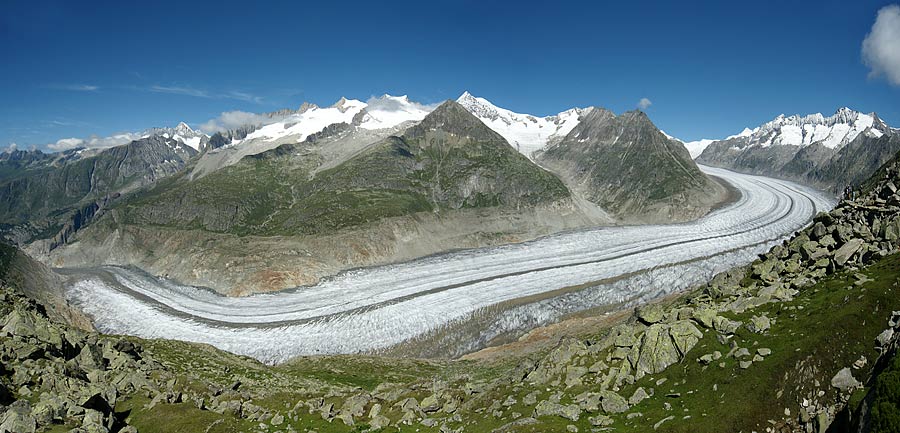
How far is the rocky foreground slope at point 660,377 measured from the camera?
21250 mm

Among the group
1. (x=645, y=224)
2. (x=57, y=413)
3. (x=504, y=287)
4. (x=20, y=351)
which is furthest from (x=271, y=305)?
(x=645, y=224)

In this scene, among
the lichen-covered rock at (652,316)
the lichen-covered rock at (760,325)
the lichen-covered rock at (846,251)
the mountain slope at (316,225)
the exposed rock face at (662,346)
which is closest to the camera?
the lichen-covered rock at (760,325)

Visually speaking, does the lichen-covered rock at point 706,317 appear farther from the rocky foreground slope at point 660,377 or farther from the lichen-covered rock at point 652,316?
the lichen-covered rock at point 652,316

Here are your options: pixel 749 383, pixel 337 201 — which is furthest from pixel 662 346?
pixel 337 201

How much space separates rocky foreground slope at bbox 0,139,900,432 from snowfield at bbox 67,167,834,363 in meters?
50.4

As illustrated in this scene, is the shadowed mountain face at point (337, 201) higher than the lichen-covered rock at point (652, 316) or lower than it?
higher

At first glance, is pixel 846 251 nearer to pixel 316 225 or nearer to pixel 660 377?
pixel 660 377

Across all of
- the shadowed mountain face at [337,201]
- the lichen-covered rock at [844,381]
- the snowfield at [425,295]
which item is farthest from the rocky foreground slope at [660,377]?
the shadowed mountain face at [337,201]

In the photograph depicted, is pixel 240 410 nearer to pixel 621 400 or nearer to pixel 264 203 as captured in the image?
pixel 621 400

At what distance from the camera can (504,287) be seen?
113 m

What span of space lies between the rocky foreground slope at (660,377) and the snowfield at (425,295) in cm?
5045

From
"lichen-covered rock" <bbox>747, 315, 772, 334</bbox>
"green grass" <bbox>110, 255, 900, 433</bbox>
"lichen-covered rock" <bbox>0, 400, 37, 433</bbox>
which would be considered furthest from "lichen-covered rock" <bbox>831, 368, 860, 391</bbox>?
"lichen-covered rock" <bbox>0, 400, 37, 433</bbox>

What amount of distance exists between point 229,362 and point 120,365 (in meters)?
23.2

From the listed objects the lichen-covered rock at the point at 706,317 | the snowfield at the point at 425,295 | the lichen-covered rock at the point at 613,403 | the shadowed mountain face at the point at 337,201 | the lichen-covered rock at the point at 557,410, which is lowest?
the snowfield at the point at 425,295
